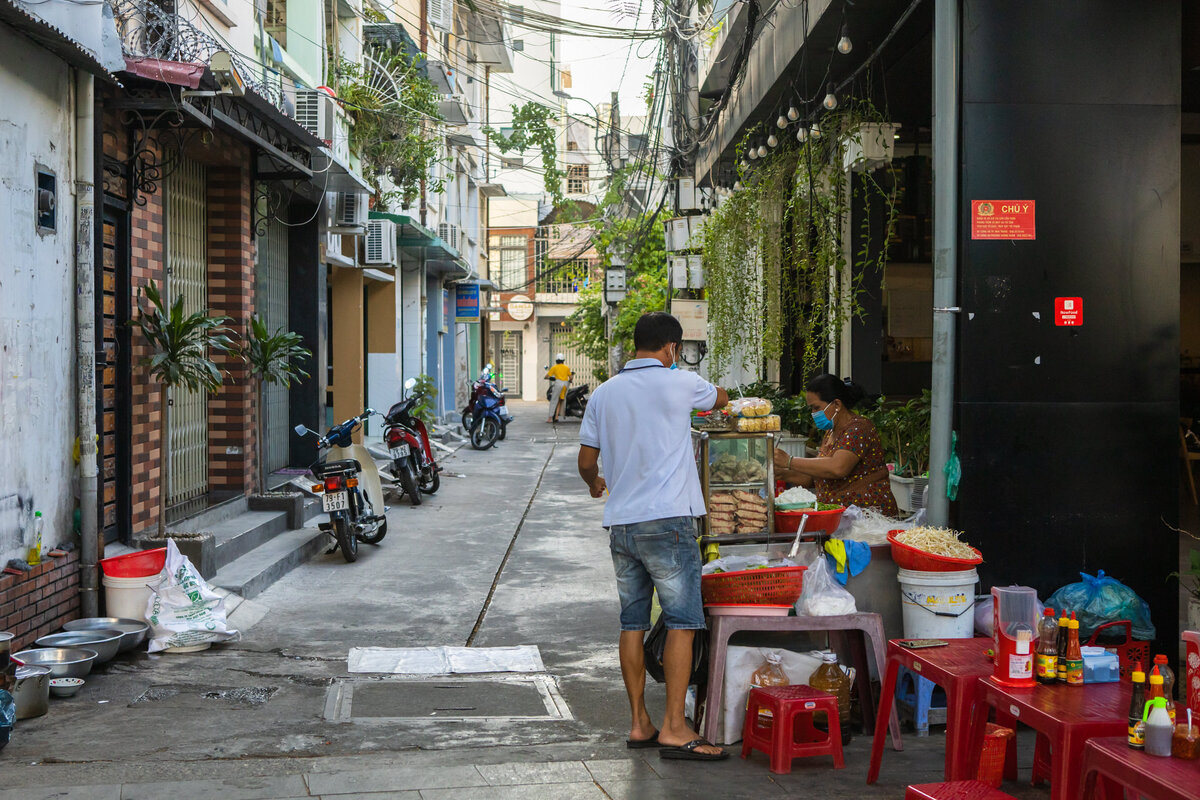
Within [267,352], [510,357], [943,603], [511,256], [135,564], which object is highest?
[511,256]

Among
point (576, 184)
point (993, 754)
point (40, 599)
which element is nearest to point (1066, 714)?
point (993, 754)

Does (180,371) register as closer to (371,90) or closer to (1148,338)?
(1148,338)

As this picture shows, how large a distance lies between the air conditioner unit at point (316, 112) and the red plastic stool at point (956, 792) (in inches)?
401

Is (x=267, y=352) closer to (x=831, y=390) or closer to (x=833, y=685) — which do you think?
(x=831, y=390)

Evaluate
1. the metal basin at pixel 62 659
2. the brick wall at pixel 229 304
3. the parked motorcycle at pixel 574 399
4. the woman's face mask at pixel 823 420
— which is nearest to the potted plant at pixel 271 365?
the brick wall at pixel 229 304

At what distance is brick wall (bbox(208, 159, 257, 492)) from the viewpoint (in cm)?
1023

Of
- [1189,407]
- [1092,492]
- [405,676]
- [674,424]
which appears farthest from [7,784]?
[1189,407]

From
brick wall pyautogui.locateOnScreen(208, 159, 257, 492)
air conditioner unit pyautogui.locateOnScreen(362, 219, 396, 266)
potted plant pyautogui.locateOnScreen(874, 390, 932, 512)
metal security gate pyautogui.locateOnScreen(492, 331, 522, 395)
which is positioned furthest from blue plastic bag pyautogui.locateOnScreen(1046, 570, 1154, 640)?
metal security gate pyautogui.locateOnScreen(492, 331, 522, 395)

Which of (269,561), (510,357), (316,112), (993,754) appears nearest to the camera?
(993,754)

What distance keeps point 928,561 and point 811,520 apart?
27.3 inches

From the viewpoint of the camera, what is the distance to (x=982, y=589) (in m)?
5.51

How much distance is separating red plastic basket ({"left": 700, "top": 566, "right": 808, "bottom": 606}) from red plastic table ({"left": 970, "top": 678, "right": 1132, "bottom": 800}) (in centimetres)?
113

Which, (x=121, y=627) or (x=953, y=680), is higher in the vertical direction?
(x=953, y=680)

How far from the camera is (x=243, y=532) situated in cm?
895
